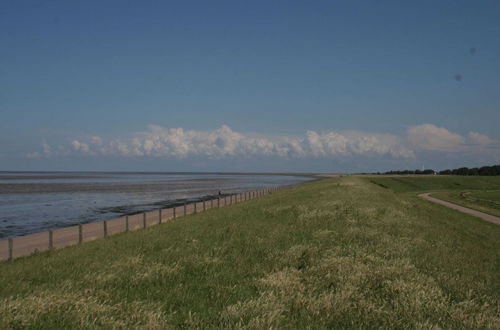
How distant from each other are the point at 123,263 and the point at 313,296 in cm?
722

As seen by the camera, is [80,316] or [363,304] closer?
[80,316]

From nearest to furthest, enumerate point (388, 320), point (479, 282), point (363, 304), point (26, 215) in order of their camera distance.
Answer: point (388, 320)
point (363, 304)
point (479, 282)
point (26, 215)

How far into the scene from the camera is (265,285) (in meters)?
10.7

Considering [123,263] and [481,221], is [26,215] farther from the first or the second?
[481,221]

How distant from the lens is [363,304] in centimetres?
919

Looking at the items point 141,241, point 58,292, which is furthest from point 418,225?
point 58,292

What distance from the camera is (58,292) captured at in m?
10.3

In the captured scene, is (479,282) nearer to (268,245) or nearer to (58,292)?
(268,245)

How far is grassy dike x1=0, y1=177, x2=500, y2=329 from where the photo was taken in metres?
8.42

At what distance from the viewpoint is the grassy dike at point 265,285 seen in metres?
8.42

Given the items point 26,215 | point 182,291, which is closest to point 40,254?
point 182,291

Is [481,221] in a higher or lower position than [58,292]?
lower

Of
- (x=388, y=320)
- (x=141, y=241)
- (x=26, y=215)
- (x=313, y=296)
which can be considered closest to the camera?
(x=388, y=320)

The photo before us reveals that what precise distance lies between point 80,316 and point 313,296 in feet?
17.4
